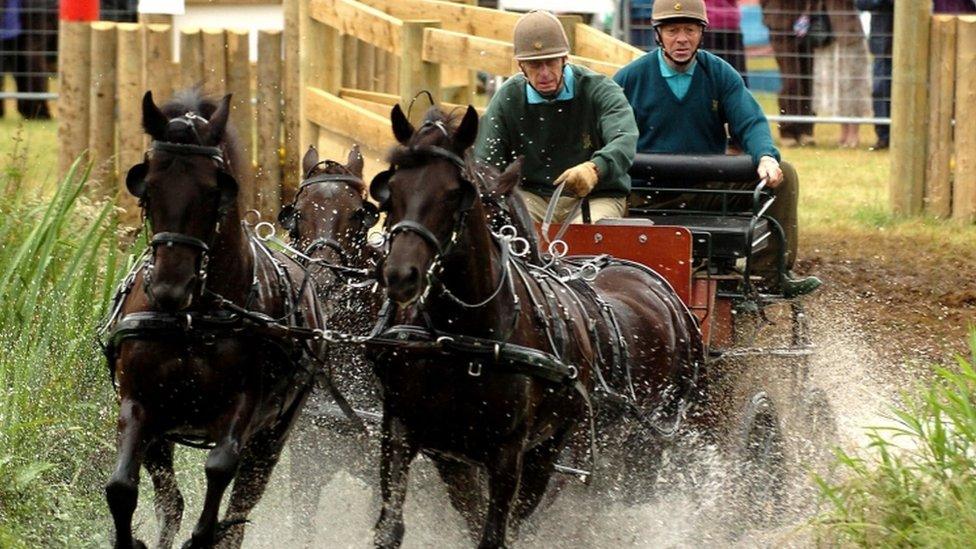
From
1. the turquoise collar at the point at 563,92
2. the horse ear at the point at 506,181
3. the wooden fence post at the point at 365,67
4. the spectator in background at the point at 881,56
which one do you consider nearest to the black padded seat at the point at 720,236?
the turquoise collar at the point at 563,92

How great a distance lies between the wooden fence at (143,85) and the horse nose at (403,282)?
22.2ft

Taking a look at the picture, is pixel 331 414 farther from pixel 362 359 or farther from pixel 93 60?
pixel 93 60

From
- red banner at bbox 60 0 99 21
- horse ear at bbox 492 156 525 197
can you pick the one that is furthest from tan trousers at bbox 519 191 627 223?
red banner at bbox 60 0 99 21

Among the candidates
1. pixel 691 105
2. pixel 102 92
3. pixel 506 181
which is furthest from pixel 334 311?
pixel 102 92

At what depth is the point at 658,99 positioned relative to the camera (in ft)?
28.6

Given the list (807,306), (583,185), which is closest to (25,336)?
(583,185)

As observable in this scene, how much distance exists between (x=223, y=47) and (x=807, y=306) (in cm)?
456

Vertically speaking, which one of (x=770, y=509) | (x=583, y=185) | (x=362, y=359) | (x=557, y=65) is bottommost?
(x=770, y=509)

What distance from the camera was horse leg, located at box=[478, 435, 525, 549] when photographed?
20.6 ft

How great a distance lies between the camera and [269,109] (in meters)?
13.0

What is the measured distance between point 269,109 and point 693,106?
4966 millimetres

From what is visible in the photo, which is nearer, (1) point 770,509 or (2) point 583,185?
(2) point 583,185

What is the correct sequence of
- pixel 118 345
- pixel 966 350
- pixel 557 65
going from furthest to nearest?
pixel 966 350, pixel 557 65, pixel 118 345

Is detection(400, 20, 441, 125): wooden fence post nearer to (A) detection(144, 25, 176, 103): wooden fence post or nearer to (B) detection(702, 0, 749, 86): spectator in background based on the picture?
(A) detection(144, 25, 176, 103): wooden fence post
